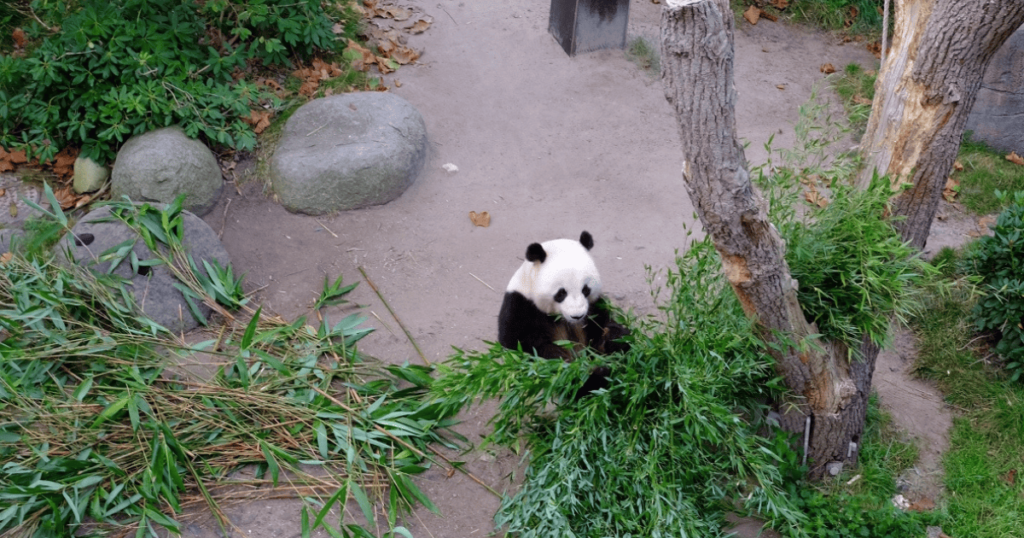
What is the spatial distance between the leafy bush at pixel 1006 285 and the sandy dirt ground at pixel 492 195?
1.80 metres

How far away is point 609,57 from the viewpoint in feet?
24.6

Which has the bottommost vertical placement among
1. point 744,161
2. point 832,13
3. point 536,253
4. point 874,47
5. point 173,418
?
point 173,418

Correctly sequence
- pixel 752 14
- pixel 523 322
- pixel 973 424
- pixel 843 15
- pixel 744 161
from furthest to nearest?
pixel 752 14 < pixel 843 15 < pixel 973 424 < pixel 523 322 < pixel 744 161

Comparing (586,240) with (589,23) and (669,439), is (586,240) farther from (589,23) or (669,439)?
(589,23)

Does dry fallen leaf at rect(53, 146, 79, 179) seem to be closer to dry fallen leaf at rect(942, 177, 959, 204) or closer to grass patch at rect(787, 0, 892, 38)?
dry fallen leaf at rect(942, 177, 959, 204)

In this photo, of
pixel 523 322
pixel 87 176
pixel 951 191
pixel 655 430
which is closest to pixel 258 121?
pixel 87 176

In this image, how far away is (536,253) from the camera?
148 inches

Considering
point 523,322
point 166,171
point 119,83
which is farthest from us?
point 119,83

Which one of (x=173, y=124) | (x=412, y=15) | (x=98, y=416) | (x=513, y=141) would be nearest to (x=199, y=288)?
(x=98, y=416)

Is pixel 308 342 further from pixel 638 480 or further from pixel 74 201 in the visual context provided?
pixel 74 201

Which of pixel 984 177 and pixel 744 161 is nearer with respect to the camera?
pixel 744 161

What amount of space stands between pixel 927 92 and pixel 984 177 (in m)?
3.60

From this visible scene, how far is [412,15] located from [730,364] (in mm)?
5494

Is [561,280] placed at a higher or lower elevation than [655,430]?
higher
